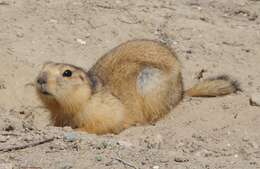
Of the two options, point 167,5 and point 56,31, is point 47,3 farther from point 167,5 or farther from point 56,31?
point 167,5

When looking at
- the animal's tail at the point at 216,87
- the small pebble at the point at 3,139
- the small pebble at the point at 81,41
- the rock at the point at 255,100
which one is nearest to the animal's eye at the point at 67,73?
the small pebble at the point at 3,139

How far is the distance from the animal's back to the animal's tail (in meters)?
0.33

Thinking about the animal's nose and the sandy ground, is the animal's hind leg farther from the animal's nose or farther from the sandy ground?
the animal's nose

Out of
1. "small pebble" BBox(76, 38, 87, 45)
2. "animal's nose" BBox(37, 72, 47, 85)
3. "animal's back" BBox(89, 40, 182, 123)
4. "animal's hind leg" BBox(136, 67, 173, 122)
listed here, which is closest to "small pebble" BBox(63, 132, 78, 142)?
"animal's nose" BBox(37, 72, 47, 85)

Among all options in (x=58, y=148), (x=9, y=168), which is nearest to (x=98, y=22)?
(x=58, y=148)

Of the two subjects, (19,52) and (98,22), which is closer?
(19,52)

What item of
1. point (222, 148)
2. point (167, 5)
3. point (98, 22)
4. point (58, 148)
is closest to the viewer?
point (58, 148)

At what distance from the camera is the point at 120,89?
253 inches

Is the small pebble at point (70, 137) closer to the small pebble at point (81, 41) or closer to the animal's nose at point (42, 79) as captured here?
the animal's nose at point (42, 79)

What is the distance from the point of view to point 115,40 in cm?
809

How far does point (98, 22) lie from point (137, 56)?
2.07 m

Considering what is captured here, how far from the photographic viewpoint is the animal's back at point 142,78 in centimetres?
645

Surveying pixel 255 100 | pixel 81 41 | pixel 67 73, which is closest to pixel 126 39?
pixel 81 41

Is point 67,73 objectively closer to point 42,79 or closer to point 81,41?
point 42,79
